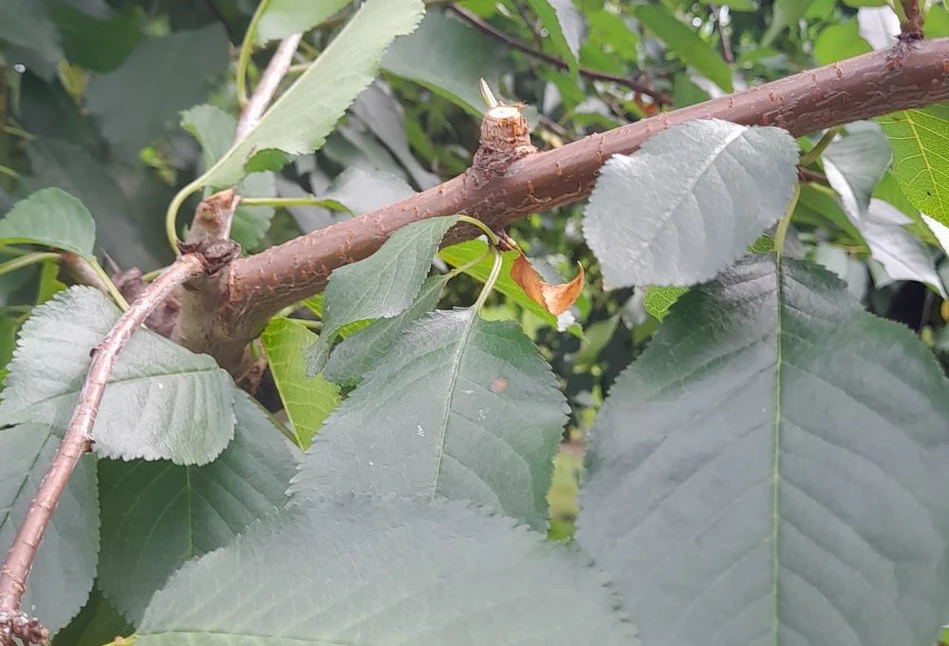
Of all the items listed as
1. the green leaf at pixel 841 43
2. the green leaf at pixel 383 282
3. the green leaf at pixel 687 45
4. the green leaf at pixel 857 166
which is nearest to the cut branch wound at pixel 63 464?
the green leaf at pixel 383 282

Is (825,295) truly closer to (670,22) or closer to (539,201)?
(539,201)

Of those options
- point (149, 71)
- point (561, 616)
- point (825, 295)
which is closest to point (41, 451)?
point (561, 616)

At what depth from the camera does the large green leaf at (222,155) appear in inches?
25.5

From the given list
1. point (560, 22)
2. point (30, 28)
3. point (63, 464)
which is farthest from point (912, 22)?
point (30, 28)

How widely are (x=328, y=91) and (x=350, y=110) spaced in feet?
1.61

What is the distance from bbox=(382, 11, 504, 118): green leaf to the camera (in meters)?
0.78

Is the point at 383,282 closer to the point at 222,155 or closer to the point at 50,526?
the point at 50,526

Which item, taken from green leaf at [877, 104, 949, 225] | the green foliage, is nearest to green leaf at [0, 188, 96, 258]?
the green foliage

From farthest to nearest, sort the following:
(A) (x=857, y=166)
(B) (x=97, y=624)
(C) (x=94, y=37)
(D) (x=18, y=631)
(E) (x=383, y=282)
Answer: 1. (C) (x=94, y=37)
2. (A) (x=857, y=166)
3. (B) (x=97, y=624)
4. (E) (x=383, y=282)
5. (D) (x=18, y=631)

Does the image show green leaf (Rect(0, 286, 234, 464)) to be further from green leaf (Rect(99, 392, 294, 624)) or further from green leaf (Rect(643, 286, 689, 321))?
green leaf (Rect(643, 286, 689, 321))

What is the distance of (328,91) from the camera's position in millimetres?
517

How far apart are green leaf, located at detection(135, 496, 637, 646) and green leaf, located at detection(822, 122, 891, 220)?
0.39 meters

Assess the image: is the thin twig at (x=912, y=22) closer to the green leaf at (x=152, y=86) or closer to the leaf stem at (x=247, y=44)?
the leaf stem at (x=247, y=44)

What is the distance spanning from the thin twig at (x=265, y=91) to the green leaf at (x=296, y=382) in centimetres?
19
